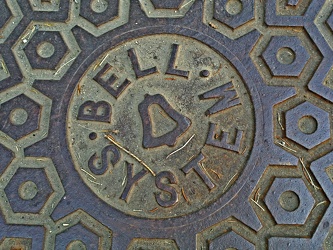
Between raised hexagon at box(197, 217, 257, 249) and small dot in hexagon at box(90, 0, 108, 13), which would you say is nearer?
raised hexagon at box(197, 217, 257, 249)

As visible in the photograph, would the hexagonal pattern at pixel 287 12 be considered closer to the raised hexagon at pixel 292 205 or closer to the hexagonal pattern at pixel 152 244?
A: the raised hexagon at pixel 292 205

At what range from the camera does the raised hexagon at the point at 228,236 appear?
2.24 meters

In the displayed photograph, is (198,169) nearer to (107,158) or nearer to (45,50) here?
(107,158)

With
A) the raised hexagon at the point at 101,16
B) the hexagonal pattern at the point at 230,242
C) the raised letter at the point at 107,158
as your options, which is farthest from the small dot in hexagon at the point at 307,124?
the raised hexagon at the point at 101,16

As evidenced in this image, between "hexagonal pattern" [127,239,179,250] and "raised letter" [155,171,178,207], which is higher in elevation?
"raised letter" [155,171,178,207]

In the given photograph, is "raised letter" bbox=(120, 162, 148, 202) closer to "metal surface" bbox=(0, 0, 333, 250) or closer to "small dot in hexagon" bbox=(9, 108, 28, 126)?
"metal surface" bbox=(0, 0, 333, 250)

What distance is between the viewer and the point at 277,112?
2311 mm

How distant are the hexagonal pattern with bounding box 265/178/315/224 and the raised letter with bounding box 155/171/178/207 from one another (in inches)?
19.5

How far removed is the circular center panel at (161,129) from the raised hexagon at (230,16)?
18 cm

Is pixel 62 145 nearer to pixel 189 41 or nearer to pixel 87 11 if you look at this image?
pixel 87 11

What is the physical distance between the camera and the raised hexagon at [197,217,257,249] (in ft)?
7.36

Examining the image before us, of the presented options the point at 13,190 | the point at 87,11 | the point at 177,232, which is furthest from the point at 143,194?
the point at 87,11

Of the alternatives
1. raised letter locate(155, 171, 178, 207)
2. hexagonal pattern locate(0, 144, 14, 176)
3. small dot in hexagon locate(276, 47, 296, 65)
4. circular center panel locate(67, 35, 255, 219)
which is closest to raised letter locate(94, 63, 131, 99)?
circular center panel locate(67, 35, 255, 219)

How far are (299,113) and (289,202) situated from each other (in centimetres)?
48
